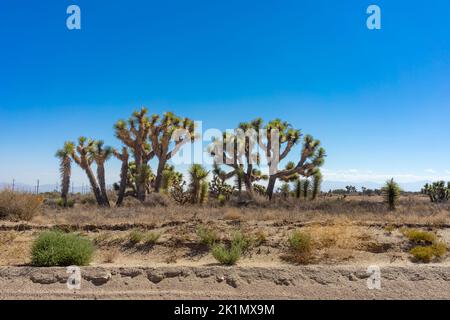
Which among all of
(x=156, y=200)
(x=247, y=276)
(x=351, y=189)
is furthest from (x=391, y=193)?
(x=351, y=189)

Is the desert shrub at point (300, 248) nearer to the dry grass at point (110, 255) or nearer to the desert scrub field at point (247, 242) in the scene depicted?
the desert scrub field at point (247, 242)

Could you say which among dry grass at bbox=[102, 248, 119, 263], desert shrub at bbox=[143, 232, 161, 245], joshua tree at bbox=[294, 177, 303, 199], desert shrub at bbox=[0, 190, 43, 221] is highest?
joshua tree at bbox=[294, 177, 303, 199]

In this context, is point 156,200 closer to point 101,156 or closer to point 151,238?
point 101,156

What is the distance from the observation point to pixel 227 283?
9164mm

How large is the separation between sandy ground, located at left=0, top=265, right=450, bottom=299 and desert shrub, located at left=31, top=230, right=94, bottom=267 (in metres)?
0.51

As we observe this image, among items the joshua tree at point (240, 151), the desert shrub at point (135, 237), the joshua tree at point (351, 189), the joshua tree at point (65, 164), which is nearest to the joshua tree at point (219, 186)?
the joshua tree at point (240, 151)

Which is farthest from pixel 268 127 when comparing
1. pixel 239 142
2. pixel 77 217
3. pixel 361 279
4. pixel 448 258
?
pixel 361 279

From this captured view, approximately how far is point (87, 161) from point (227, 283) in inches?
760

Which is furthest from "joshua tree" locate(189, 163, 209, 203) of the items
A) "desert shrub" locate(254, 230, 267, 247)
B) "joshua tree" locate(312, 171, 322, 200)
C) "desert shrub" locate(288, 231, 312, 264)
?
"desert shrub" locate(288, 231, 312, 264)

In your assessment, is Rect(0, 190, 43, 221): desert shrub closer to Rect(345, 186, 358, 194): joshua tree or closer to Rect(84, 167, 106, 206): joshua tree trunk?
Rect(84, 167, 106, 206): joshua tree trunk

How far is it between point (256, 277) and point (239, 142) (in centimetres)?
1916

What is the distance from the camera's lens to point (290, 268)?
9.50 m

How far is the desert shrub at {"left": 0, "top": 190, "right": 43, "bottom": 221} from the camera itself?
55.7 feet
